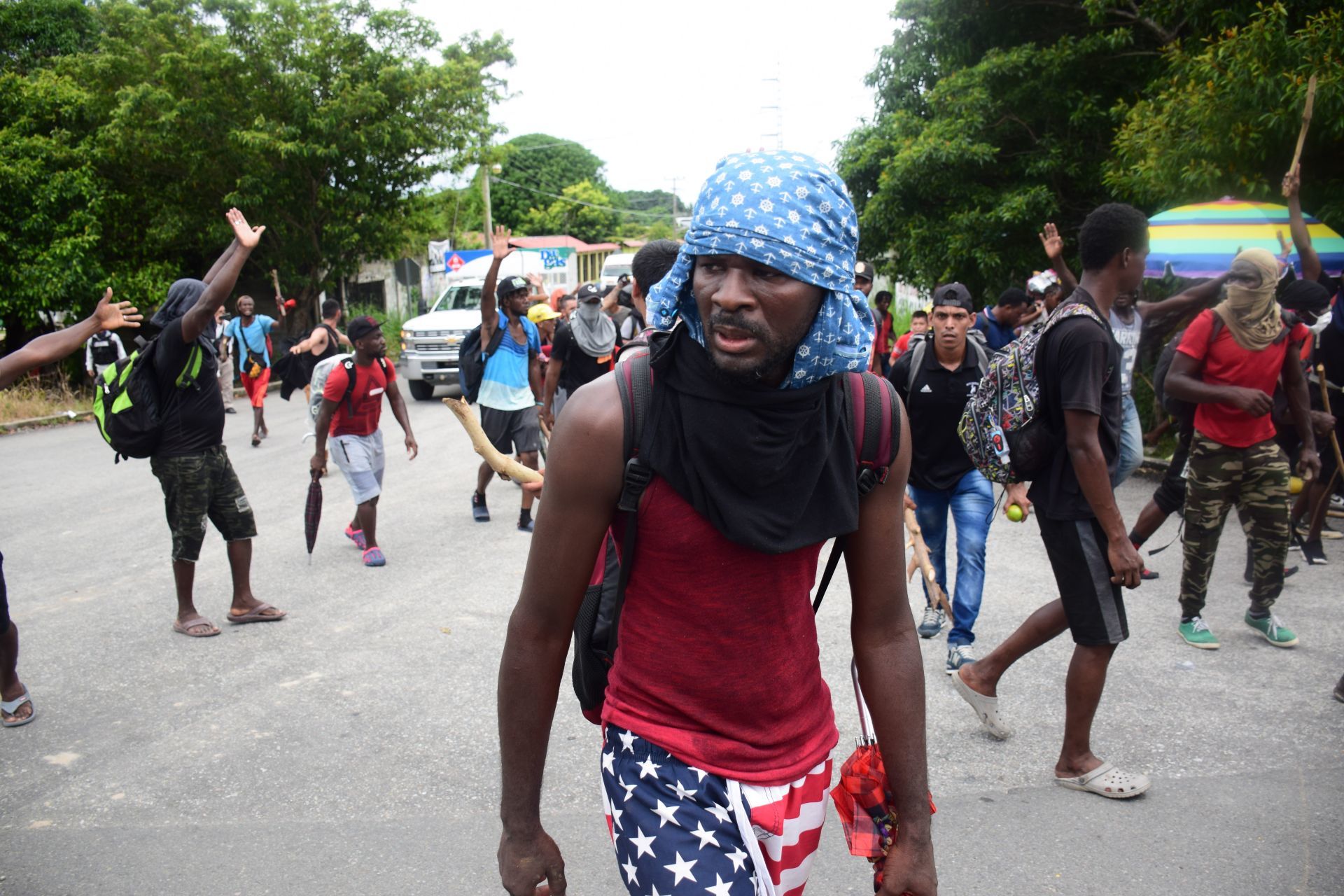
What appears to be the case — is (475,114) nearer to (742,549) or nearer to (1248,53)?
(1248,53)

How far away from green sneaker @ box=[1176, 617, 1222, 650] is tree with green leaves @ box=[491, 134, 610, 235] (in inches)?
2202

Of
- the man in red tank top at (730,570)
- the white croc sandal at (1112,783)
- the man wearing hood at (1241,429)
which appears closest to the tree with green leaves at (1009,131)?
the man wearing hood at (1241,429)

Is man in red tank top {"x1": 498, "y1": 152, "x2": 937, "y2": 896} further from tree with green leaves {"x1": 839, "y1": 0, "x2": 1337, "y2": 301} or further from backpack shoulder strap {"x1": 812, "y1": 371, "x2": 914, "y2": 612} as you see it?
tree with green leaves {"x1": 839, "y1": 0, "x2": 1337, "y2": 301}

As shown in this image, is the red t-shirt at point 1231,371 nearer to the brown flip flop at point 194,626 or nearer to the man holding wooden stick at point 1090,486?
the man holding wooden stick at point 1090,486

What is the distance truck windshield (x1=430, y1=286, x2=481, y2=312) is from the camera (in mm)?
20234

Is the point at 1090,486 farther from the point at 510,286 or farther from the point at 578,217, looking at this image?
the point at 578,217

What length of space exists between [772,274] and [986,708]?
318 cm

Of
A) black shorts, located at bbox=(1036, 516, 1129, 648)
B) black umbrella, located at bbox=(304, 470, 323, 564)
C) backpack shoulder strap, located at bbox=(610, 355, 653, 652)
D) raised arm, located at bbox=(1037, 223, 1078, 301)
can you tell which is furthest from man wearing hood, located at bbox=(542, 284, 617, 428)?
backpack shoulder strap, located at bbox=(610, 355, 653, 652)

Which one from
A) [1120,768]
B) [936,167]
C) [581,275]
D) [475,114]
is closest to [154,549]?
[1120,768]

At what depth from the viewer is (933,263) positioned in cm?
1459

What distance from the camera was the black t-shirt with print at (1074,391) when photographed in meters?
3.66

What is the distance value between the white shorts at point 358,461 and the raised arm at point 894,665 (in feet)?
19.5

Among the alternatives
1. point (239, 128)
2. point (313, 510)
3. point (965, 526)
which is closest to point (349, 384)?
point (313, 510)

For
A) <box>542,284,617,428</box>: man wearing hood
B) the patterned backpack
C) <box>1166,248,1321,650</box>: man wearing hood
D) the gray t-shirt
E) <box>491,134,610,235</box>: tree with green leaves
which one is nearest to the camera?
the patterned backpack
